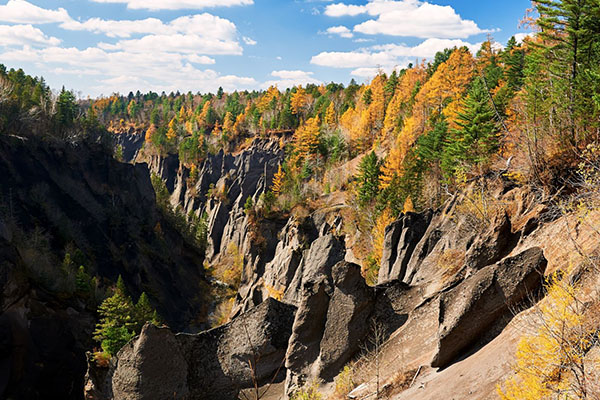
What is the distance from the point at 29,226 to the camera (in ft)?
183

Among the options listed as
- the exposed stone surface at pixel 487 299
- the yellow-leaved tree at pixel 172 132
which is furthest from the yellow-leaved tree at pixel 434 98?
the yellow-leaved tree at pixel 172 132

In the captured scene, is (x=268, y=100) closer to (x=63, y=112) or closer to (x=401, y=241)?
(x=63, y=112)

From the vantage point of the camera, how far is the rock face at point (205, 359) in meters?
17.0

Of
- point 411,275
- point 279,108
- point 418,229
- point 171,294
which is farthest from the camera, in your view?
point 279,108

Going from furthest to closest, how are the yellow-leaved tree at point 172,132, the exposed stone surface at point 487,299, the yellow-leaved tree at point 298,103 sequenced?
the yellow-leaved tree at point 172,132
the yellow-leaved tree at point 298,103
the exposed stone surface at point 487,299

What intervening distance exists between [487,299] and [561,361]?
4.25 m

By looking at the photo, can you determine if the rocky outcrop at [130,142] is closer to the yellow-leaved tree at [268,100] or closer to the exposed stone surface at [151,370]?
the yellow-leaved tree at [268,100]

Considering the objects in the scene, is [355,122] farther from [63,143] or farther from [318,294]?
[318,294]

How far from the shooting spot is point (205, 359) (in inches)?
732

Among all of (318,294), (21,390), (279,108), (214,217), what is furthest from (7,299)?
(279,108)

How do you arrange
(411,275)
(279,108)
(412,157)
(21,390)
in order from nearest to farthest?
(21,390), (411,275), (412,157), (279,108)

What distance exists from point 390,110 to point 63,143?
65.8 metres

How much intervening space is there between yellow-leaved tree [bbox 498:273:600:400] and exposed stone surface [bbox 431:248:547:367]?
2746 mm

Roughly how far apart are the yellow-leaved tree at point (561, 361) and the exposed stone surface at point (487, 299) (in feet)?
9.01
